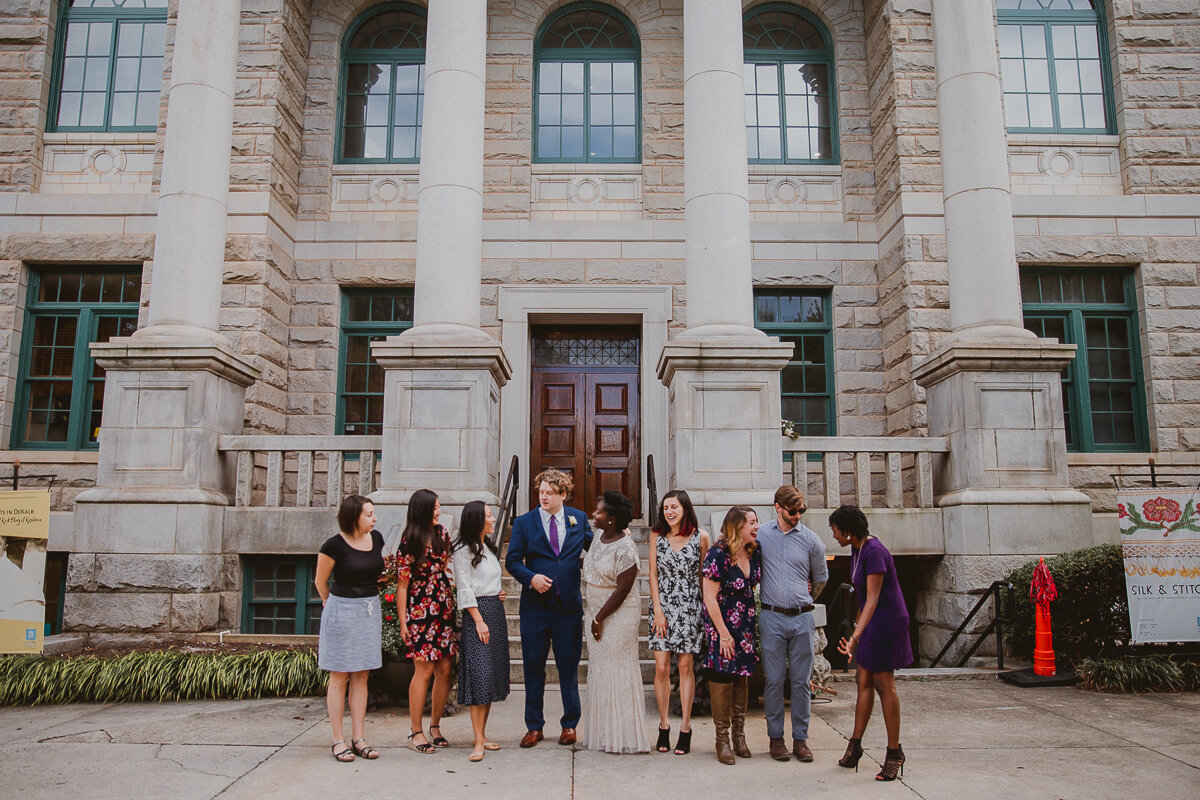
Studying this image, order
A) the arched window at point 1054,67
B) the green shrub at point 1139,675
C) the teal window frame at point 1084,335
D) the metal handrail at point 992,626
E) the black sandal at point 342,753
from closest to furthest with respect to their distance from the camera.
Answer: the black sandal at point 342,753 < the green shrub at point 1139,675 < the metal handrail at point 992,626 < the teal window frame at point 1084,335 < the arched window at point 1054,67

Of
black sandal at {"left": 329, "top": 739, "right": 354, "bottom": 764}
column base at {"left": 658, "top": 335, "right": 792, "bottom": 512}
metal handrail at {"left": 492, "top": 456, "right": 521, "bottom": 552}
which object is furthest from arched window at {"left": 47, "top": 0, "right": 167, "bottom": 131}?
black sandal at {"left": 329, "top": 739, "right": 354, "bottom": 764}

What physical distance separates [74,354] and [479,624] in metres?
10.2

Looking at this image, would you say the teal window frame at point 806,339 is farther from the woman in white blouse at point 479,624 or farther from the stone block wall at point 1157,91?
the woman in white blouse at point 479,624

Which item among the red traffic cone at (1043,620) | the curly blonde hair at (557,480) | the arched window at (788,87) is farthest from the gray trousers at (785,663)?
the arched window at (788,87)

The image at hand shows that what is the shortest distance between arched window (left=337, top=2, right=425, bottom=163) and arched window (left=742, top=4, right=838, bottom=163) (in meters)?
5.23

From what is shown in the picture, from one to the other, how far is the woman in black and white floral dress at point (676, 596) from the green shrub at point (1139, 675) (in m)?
4.31

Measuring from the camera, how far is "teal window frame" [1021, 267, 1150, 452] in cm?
1267

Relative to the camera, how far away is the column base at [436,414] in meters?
9.54

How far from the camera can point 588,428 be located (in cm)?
1320

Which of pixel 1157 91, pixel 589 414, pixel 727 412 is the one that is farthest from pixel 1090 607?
pixel 1157 91

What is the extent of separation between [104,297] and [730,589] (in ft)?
37.2

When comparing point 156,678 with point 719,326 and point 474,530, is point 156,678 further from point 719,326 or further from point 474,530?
point 719,326

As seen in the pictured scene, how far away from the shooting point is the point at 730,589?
232 inches

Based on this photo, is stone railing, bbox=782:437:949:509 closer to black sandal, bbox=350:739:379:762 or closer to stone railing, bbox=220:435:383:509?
stone railing, bbox=220:435:383:509
